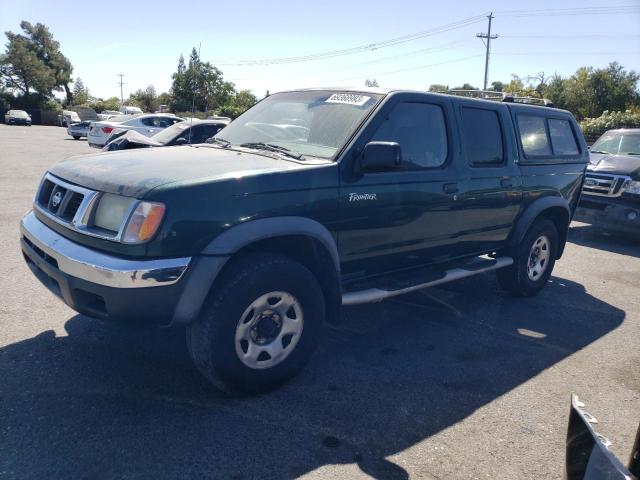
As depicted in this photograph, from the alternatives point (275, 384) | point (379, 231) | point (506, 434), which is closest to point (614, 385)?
point (506, 434)

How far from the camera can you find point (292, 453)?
113 inches

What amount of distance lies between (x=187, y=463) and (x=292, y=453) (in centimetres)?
54

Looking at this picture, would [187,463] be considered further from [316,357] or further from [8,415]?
[316,357]

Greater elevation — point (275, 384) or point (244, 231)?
point (244, 231)

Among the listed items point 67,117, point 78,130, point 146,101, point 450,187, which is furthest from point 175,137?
point 146,101

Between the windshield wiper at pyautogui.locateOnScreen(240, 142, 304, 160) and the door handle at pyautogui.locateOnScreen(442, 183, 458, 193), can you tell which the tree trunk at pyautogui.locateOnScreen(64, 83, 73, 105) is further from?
Result: the door handle at pyautogui.locateOnScreen(442, 183, 458, 193)

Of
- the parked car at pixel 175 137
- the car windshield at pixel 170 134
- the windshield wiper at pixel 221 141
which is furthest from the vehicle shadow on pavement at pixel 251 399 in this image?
the car windshield at pixel 170 134

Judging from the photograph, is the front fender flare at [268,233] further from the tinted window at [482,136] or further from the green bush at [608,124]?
the green bush at [608,124]

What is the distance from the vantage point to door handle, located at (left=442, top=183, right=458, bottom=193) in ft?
14.5

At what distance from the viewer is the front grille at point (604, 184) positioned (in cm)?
876

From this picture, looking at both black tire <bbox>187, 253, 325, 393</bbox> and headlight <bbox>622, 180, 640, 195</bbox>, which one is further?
headlight <bbox>622, 180, 640, 195</bbox>

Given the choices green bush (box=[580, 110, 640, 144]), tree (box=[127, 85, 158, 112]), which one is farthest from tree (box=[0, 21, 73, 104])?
green bush (box=[580, 110, 640, 144])

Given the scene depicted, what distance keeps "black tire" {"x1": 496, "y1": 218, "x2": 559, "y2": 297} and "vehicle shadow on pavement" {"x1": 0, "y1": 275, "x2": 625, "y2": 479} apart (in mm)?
740

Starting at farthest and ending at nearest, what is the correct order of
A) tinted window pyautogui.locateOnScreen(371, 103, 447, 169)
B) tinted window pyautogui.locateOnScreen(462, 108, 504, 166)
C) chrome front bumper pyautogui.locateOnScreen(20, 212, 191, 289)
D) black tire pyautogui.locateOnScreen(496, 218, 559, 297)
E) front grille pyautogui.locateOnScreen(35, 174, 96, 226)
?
black tire pyautogui.locateOnScreen(496, 218, 559, 297)
tinted window pyautogui.locateOnScreen(462, 108, 504, 166)
tinted window pyautogui.locateOnScreen(371, 103, 447, 169)
front grille pyautogui.locateOnScreen(35, 174, 96, 226)
chrome front bumper pyautogui.locateOnScreen(20, 212, 191, 289)
